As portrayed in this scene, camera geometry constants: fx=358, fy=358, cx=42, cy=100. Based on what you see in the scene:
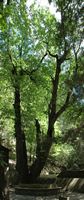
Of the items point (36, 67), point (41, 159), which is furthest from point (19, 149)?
point (36, 67)

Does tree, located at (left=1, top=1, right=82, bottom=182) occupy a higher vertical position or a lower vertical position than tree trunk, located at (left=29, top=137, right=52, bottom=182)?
higher

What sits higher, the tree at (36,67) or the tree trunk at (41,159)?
the tree at (36,67)

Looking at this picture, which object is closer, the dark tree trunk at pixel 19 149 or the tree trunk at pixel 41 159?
the tree trunk at pixel 41 159

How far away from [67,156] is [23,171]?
15920mm

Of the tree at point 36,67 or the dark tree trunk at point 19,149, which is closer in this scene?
the tree at point 36,67

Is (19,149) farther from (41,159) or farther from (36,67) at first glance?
(36,67)

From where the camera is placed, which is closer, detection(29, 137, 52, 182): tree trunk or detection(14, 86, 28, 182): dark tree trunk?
detection(29, 137, 52, 182): tree trunk

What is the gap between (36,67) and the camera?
29.0m

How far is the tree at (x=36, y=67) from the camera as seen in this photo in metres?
25.9

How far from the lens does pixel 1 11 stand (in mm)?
7207

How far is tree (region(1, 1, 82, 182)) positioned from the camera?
2589 cm

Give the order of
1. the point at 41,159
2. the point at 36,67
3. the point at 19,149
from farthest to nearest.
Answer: the point at 36,67 < the point at 19,149 < the point at 41,159

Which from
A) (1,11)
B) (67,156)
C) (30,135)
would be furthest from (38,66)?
(1,11)

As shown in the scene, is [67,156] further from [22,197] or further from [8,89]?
[22,197]
